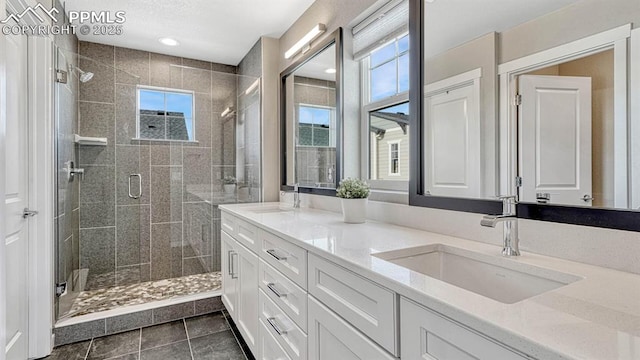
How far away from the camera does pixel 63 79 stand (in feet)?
7.36

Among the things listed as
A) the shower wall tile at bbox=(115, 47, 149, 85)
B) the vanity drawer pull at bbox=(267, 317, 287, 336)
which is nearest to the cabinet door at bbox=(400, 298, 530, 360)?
the vanity drawer pull at bbox=(267, 317, 287, 336)

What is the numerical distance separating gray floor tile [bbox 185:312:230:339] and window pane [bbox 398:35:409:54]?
2.24 meters

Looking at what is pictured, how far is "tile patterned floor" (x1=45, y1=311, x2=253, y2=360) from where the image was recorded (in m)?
1.96

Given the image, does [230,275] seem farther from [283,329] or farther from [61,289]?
[61,289]

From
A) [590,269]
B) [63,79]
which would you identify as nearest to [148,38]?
[63,79]

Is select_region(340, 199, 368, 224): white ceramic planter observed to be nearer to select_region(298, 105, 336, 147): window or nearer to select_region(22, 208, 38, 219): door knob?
select_region(298, 105, 336, 147): window

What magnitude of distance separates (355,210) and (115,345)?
6.23ft

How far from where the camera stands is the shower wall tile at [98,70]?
112 inches

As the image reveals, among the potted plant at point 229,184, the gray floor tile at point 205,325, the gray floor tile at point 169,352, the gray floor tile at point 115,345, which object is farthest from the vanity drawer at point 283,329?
the potted plant at point 229,184

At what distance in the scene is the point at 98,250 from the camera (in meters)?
2.89

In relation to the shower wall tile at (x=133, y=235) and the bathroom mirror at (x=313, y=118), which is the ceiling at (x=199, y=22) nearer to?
the bathroom mirror at (x=313, y=118)

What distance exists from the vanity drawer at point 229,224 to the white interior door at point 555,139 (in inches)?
66.5

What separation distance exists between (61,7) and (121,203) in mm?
1672

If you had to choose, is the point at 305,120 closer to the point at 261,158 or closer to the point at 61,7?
the point at 261,158
